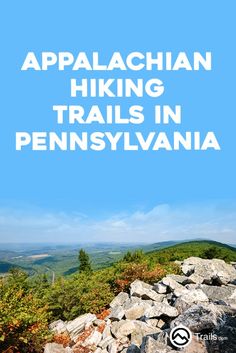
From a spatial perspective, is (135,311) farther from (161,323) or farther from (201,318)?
(201,318)

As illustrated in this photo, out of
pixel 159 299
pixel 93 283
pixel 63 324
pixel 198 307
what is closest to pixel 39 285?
pixel 93 283

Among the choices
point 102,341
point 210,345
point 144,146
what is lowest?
point 102,341

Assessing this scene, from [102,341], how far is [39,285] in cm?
796

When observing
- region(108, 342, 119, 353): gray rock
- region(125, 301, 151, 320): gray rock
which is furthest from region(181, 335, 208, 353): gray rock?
region(125, 301, 151, 320): gray rock

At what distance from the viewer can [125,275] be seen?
757 inches

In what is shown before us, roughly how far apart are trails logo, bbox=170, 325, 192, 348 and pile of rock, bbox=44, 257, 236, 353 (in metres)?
0.12

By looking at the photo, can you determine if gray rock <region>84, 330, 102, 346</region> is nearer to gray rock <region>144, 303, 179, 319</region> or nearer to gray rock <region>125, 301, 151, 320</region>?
gray rock <region>125, 301, 151, 320</region>

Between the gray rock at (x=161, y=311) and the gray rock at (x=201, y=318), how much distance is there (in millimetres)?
2871

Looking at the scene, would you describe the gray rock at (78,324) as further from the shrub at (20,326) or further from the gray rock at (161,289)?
the gray rock at (161,289)

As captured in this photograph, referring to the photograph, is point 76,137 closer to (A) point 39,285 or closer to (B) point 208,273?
(A) point 39,285

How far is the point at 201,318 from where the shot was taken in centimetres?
968

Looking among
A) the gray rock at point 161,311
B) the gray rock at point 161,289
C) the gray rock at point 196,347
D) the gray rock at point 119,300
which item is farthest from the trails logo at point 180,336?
the gray rock at point 161,289

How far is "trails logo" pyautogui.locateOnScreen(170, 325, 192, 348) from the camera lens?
9.04m

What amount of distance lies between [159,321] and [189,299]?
1.46 meters
